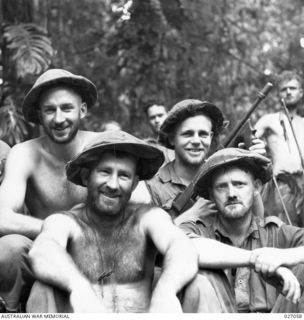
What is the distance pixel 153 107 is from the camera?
10180mm

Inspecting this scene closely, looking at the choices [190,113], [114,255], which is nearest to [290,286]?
[114,255]

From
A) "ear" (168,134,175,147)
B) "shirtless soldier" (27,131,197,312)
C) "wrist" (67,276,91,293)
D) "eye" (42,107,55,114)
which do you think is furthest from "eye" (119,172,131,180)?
"ear" (168,134,175,147)

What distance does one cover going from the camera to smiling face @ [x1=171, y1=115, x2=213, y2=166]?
24.5ft

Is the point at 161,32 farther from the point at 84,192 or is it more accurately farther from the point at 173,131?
the point at 84,192

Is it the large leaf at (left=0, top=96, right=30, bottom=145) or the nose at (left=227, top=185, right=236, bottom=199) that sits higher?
the large leaf at (left=0, top=96, right=30, bottom=145)

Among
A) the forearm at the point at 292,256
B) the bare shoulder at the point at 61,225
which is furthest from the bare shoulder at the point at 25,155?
the forearm at the point at 292,256

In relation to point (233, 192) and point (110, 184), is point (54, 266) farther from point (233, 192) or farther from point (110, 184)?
point (233, 192)

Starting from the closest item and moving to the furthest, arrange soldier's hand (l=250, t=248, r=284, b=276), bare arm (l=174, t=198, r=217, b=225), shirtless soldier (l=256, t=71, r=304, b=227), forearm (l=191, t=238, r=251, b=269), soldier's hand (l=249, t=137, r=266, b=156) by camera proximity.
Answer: soldier's hand (l=250, t=248, r=284, b=276) < forearm (l=191, t=238, r=251, b=269) < bare arm (l=174, t=198, r=217, b=225) < soldier's hand (l=249, t=137, r=266, b=156) < shirtless soldier (l=256, t=71, r=304, b=227)

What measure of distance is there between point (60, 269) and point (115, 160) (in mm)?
845

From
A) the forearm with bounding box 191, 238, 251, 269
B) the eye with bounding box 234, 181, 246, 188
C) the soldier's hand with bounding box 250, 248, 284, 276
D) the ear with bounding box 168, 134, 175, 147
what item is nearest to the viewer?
the soldier's hand with bounding box 250, 248, 284, 276

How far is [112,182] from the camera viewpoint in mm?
5531

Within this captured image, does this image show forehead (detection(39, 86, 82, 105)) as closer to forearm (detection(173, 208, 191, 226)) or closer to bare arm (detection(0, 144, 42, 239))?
bare arm (detection(0, 144, 42, 239))

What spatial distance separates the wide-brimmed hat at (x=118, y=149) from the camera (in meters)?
5.54

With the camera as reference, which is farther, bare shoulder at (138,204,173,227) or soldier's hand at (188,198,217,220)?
soldier's hand at (188,198,217,220)
